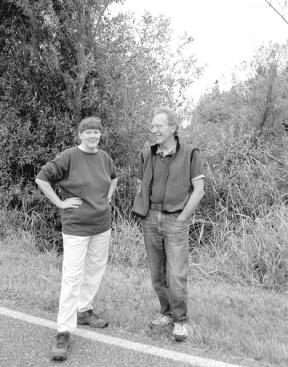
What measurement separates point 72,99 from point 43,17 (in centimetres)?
153

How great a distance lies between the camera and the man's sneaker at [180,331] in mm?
3693

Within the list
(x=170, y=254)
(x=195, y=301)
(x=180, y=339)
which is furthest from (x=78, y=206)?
(x=195, y=301)

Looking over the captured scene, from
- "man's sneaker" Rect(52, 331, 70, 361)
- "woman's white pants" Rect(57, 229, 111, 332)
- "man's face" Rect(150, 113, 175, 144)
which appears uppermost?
"man's face" Rect(150, 113, 175, 144)

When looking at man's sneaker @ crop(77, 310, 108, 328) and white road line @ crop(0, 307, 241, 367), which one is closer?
white road line @ crop(0, 307, 241, 367)

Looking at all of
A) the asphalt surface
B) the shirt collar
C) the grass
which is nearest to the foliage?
the grass

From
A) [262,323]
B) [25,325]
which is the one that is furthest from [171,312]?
[25,325]

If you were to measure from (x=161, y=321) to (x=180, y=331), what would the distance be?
0.30 m

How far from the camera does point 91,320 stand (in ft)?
13.2

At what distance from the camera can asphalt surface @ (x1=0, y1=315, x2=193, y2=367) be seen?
3.28 m

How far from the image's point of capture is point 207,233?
7.71 meters

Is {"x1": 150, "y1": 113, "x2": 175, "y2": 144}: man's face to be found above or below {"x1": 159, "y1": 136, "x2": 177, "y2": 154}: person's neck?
above

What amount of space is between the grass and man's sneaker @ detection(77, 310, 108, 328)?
0.13 m

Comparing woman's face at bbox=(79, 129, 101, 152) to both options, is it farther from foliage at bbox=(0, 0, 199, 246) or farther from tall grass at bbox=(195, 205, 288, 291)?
foliage at bbox=(0, 0, 199, 246)

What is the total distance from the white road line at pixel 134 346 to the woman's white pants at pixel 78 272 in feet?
0.91
